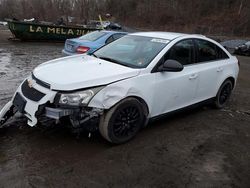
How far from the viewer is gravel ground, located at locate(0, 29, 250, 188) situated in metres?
3.46

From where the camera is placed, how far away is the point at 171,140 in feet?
15.1

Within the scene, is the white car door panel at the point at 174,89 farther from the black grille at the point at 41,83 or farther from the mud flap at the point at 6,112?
the mud flap at the point at 6,112

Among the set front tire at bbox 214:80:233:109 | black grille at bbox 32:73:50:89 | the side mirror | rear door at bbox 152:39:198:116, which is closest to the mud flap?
black grille at bbox 32:73:50:89

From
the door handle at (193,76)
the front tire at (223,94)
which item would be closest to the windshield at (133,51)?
the door handle at (193,76)

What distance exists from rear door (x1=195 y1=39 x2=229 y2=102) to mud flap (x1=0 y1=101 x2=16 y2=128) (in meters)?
3.08

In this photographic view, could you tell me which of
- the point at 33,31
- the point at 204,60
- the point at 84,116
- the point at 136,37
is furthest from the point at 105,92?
the point at 33,31

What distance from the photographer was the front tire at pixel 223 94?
6.05 meters

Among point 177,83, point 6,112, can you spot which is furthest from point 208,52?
point 6,112

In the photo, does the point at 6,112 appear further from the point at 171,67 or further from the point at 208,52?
the point at 208,52

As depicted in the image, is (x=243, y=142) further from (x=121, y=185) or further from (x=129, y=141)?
(x=121, y=185)

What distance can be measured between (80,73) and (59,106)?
1.85 feet

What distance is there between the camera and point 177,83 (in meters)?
4.80

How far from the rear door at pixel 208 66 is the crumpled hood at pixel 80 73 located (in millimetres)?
1571

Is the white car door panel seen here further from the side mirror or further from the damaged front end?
the damaged front end
